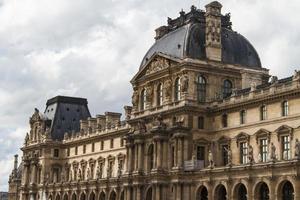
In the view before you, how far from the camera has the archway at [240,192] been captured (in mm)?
73000

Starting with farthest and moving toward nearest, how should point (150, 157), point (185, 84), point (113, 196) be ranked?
1. point (113, 196)
2. point (150, 157)
3. point (185, 84)

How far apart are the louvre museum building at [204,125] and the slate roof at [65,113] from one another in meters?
24.4

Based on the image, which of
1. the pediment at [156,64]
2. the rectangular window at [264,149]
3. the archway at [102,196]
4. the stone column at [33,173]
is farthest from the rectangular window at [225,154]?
the stone column at [33,173]

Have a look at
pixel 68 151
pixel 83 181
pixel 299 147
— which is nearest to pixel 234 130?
pixel 299 147

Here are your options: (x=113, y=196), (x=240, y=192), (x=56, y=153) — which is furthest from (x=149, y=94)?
(x=56, y=153)

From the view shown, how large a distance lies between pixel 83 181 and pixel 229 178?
137 feet

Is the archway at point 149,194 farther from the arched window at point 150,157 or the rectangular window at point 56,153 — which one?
the rectangular window at point 56,153

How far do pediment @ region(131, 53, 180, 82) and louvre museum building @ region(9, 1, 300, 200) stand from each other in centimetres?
15

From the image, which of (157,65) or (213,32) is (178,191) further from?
(213,32)

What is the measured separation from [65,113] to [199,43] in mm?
53715

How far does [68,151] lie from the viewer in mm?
126062

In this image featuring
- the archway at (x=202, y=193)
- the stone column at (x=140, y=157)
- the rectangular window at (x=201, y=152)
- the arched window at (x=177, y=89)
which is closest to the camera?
the archway at (x=202, y=193)

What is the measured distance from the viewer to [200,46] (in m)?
88.1

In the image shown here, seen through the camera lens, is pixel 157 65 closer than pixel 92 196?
Yes
